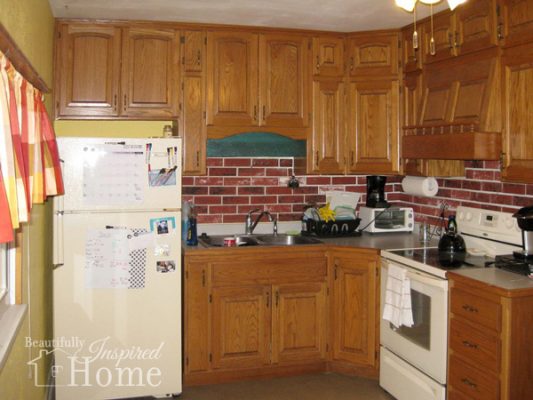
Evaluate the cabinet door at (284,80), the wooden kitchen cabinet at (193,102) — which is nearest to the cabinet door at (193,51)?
the wooden kitchen cabinet at (193,102)

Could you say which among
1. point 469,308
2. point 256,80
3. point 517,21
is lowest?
point 469,308

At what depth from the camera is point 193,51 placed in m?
4.01

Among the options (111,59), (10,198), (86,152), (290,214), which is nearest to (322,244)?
(290,214)

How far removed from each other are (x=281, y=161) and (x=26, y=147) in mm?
2542

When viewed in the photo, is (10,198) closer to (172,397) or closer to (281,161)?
(172,397)

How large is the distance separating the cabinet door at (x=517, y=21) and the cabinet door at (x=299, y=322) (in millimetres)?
1925

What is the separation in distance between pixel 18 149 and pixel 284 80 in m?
2.56

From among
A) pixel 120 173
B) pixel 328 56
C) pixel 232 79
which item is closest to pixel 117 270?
pixel 120 173

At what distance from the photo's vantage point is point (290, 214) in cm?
453

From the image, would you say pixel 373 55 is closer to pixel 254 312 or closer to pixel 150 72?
pixel 150 72

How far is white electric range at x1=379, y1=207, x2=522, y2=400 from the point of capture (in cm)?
311

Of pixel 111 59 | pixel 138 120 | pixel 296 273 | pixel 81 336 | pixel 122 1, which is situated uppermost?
pixel 122 1

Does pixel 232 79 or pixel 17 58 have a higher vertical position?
pixel 232 79

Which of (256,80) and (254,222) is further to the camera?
(254,222)
